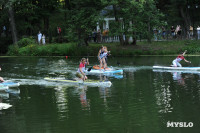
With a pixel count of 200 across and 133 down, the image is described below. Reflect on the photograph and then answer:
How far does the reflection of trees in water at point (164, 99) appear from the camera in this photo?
1852 centimetres

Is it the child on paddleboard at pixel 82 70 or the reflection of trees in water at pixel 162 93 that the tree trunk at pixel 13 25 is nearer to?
the reflection of trees in water at pixel 162 93

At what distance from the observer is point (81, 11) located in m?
49.1

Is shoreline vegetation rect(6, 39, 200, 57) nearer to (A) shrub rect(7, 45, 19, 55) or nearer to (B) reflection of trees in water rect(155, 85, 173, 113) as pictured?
(A) shrub rect(7, 45, 19, 55)

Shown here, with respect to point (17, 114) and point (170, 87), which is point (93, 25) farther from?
point (17, 114)

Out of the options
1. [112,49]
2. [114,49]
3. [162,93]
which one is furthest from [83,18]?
[162,93]

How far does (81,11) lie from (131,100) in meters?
29.9

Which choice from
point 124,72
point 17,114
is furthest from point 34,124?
point 124,72

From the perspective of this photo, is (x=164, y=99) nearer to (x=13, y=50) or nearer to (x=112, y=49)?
(x=112, y=49)

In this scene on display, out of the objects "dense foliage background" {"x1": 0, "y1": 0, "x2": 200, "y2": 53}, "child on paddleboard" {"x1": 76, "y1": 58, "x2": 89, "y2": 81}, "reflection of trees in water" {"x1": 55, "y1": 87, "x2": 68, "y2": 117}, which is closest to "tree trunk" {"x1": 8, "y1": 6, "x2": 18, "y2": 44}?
"dense foliage background" {"x1": 0, "y1": 0, "x2": 200, "y2": 53}

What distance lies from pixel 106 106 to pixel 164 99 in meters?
3.40

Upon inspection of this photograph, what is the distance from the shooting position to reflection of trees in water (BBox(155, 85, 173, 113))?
60.8 feet

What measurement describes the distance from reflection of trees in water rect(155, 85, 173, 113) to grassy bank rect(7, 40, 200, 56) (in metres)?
24.1

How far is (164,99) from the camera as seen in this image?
2077 cm

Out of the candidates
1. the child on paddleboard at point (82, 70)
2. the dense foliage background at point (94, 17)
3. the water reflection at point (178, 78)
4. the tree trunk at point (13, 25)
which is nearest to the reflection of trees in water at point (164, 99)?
the water reflection at point (178, 78)
